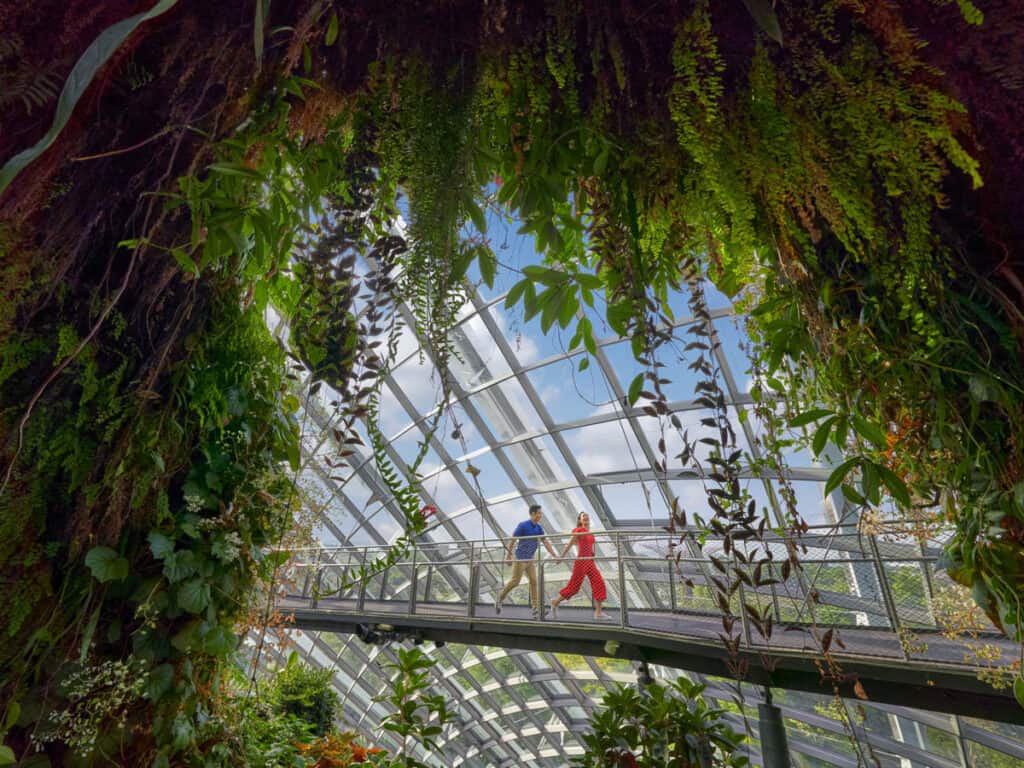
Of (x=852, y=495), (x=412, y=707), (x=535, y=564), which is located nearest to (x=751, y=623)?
(x=412, y=707)

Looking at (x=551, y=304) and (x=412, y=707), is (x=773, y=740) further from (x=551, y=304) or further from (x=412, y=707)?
Result: (x=551, y=304)

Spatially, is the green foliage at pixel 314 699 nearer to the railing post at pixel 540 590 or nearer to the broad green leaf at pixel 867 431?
the railing post at pixel 540 590

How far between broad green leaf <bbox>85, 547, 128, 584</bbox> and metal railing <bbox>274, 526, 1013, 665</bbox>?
0.46 metres

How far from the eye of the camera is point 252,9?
0.93 m

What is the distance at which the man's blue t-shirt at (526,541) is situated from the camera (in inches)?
259

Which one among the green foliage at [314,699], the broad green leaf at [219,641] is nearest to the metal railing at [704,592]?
the broad green leaf at [219,641]

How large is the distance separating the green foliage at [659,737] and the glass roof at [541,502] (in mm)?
3193

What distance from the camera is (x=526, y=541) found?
22.3 feet

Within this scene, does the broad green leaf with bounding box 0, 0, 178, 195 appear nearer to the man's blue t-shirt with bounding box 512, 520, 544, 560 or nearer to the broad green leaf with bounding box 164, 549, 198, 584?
the broad green leaf with bounding box 164, 549, 198, 584

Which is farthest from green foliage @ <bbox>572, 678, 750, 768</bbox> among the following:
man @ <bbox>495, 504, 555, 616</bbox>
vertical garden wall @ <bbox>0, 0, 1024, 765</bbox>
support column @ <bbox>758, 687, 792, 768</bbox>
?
man @ <bbox>495, 504, 555, 616</bbox>

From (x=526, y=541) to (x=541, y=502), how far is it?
4.21 m

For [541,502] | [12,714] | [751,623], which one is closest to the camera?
[12,714]

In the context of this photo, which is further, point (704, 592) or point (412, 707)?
point (704, 592)

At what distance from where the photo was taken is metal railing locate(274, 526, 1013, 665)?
12.6 ft
